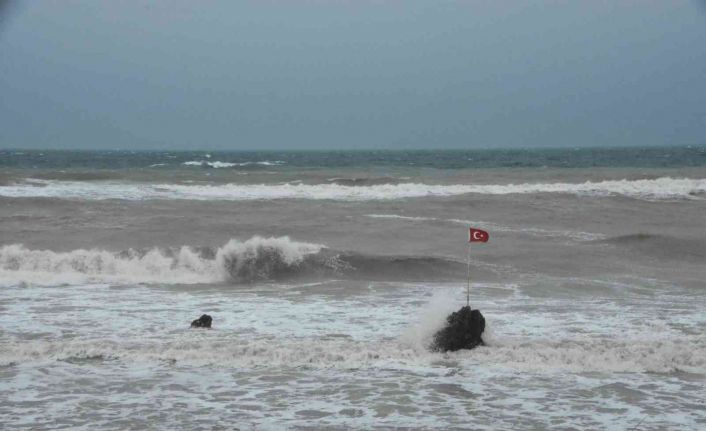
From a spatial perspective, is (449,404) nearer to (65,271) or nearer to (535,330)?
(535,330)

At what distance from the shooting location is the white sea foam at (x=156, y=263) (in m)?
16.0

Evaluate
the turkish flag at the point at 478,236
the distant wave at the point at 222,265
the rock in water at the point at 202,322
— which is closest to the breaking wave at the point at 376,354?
the rock in water at the point at 202,322

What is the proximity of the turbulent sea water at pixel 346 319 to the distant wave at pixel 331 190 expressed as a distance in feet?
19.9

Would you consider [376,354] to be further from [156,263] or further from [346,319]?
[156,263]

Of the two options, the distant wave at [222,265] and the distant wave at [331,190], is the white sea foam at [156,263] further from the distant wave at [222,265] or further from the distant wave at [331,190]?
the distant wave at [331,190]

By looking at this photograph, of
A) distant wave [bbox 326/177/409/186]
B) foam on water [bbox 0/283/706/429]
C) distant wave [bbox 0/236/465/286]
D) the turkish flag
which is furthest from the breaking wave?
distant wave [bbox 326/177/409/186]

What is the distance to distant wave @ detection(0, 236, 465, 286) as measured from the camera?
632 inches

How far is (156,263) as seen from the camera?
1706 centimetres

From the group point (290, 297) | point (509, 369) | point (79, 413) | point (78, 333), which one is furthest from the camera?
point (290, 297)

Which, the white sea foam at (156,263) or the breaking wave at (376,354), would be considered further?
the white sea foam at (156,263)

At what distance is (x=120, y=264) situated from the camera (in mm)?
17000

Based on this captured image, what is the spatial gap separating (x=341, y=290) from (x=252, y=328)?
11.9 ft

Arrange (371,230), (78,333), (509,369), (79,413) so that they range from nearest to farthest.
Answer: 1. (79,413)
2. (509,369)
3. (78,333)
4. (371,230)

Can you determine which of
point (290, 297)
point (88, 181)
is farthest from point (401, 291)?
point (88, 181)
